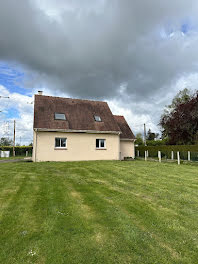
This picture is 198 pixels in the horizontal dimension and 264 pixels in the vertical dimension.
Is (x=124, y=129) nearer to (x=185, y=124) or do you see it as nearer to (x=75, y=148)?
(x=75, y=148)

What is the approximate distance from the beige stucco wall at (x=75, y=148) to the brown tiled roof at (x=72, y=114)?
0.82m

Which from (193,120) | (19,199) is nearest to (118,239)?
(19,199)

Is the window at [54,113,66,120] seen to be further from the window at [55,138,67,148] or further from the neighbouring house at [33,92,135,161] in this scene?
the window at [55,138,67,148]

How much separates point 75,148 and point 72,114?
159 inches

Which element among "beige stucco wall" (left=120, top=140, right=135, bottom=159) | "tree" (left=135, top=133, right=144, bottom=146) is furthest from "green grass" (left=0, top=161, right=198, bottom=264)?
"tree" (left=135, top=133, right=144, bottom=146)

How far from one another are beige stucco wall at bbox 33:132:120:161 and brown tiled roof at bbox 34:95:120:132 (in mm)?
823

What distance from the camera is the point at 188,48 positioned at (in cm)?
1563

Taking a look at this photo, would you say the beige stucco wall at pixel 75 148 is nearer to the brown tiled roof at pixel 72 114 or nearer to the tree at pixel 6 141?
the brown tiled roof at pixel 72 114

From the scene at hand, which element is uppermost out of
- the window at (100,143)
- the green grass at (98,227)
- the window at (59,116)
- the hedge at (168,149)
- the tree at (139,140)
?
the window at (59,116)

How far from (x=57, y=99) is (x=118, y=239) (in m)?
18.6

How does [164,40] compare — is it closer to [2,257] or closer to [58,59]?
[58,59]

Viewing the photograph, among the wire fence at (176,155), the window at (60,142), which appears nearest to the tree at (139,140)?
the wire fence at (176,155)

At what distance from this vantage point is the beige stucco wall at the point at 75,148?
53.0ft

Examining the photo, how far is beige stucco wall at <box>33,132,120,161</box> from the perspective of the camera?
16156mm
